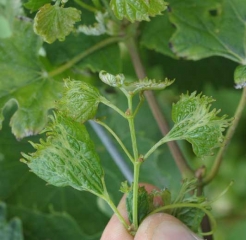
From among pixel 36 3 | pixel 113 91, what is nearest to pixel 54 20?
pixel 36 3

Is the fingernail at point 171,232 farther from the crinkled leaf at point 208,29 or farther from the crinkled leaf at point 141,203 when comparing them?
the crinkled leaf at point 208,29

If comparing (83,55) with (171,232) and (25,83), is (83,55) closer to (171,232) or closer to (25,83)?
(25,83)

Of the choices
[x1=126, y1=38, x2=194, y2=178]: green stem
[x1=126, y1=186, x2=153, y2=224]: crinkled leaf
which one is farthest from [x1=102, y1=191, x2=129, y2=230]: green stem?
Result: [x1=126, y1=38, x2=194, y2=178]: green stem

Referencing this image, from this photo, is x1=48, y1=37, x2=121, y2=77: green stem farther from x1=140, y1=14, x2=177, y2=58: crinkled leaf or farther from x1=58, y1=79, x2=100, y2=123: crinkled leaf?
x1=58, y1=79, x2=100, y2=123: crinkled leaf

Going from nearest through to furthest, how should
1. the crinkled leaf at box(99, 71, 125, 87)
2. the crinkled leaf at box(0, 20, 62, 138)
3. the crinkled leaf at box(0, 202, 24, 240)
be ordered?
the crinkled leaf at box(99, 71, 125, 87) → the crinkled leaf at box(0, 20, 62, 138) → the crinkled leaf at box(0, 202, 24, 240)

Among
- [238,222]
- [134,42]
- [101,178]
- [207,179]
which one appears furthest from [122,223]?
[238,222]

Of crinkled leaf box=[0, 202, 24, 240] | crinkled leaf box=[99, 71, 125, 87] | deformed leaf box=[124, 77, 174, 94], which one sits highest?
crinkled leaf box=[99, 71, 125, 87]

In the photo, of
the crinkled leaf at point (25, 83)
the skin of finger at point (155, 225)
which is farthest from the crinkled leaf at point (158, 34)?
the skin of finger at point (155, 225)

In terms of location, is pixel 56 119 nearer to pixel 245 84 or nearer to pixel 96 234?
pixel 245 84
